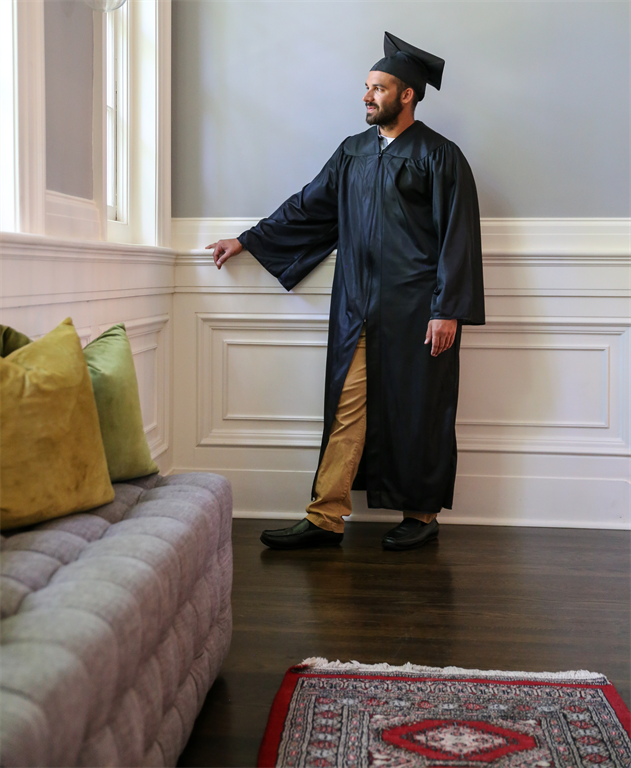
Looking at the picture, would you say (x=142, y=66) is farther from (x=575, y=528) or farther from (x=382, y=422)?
(x=575, y=528)

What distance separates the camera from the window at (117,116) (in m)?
2.99

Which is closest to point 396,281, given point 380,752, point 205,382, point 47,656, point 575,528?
point 205,382

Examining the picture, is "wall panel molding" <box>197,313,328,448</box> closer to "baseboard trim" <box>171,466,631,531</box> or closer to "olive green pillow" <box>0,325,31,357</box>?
"baseboard trim" <box>171,466,631,531</box>

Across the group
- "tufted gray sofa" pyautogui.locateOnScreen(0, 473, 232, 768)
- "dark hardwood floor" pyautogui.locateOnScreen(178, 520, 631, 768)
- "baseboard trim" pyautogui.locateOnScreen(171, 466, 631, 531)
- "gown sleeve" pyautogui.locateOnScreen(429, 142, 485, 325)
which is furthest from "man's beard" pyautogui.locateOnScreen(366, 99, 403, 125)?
"tufted gray sofa" pyautogui.locateOnScreen(0, 473, 232, 768)

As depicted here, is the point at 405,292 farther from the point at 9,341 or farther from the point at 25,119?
the point at 9,341

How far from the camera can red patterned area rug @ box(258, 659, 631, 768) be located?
157 centimetres

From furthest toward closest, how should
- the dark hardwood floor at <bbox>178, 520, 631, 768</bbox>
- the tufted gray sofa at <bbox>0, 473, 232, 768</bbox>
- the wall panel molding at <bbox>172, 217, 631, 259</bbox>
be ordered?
the wall panel molding at <bbox>172, 217, 631, 259</bbox>
the dark hardwood floor at <bbox>178, 520, 631, 768</bbox>
the tufted gray sofa at <bbox>0, 473, 232, 768</bbox>

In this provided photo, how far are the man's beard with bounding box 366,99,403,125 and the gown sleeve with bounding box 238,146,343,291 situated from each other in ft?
0.68

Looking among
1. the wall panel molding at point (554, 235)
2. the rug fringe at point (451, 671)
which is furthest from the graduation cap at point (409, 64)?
the rug fringe at point (451, 671)

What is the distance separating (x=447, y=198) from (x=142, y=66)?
1305mm

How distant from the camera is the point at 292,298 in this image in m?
3.26

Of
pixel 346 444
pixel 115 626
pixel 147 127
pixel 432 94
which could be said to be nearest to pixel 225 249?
pixel 147 127

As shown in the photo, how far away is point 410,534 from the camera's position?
116 inches

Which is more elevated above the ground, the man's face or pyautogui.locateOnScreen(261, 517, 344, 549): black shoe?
the man's face
